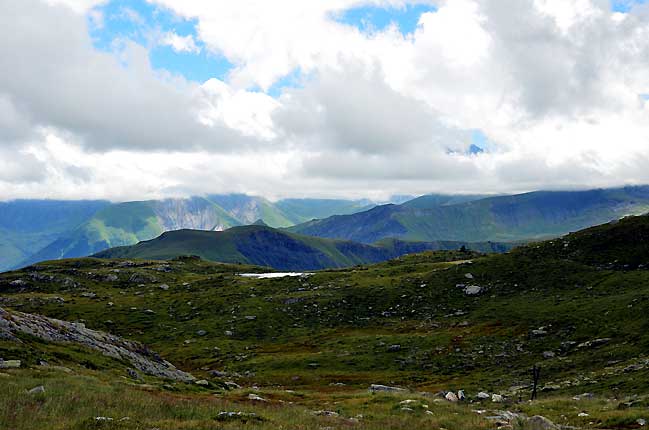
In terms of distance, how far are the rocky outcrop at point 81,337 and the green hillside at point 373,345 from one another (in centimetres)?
198

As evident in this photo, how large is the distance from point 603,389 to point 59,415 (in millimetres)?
41468

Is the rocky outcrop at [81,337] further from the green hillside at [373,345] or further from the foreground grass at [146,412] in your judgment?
the foreground grass at [146,412]

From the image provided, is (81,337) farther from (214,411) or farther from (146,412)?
(214,411)

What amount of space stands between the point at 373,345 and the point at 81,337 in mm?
44839

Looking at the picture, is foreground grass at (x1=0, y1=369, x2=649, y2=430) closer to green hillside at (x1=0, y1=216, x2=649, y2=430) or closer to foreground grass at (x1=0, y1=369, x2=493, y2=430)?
foreground grass at (x1=0, y1=369, x2=493, y2=430)

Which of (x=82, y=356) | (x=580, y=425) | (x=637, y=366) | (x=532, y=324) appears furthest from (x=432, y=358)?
(x=82, y=356)

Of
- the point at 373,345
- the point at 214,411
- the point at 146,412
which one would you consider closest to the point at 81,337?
the point at 146,412

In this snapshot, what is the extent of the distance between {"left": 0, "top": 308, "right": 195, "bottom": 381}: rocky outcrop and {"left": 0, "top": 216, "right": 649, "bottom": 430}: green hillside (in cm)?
198

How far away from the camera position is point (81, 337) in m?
49.3

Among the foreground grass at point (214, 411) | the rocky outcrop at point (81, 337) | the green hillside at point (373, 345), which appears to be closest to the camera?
the foreground grass at point (214, 411)

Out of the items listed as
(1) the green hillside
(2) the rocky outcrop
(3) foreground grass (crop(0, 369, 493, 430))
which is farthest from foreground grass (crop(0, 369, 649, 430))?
(2) the rocky outcrop

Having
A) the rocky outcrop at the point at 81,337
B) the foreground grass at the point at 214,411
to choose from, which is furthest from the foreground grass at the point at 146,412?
the rocky outcrop at the point at 81,337

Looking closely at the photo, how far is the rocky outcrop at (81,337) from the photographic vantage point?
142 ft

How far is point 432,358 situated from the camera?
68250 mm
